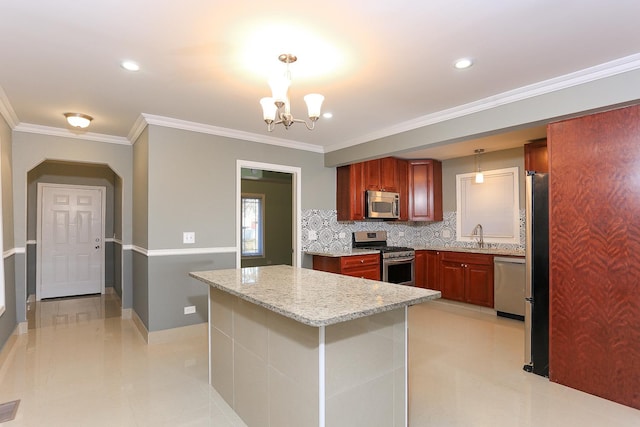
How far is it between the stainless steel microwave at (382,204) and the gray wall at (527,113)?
1085mm

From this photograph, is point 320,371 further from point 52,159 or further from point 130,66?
point 52,159

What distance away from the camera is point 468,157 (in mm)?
5371

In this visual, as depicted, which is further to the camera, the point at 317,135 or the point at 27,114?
the point at 317,135

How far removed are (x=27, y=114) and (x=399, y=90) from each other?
12.1ft

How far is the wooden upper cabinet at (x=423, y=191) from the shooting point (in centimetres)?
558

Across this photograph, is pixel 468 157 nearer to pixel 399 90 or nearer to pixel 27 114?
pixel 399 90

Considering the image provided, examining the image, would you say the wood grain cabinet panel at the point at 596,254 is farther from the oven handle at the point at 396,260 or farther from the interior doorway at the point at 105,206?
the interior doorway at the point at 105,206

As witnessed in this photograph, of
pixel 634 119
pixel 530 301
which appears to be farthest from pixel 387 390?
pixel 634 119

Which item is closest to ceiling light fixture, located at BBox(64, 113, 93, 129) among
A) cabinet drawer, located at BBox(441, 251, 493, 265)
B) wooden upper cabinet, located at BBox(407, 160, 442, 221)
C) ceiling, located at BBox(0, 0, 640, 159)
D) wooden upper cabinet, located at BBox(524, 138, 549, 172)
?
ceiling, located at BBox(0, 0, 640, 159)

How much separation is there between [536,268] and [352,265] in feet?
7.13

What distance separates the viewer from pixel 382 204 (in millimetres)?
5164

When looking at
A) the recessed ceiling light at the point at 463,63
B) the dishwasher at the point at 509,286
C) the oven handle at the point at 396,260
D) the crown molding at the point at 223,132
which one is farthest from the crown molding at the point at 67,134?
the dishwasher at the point at 509,286

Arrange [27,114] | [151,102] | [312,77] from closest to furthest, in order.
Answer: [312,77] < [151,102] < [27,114]

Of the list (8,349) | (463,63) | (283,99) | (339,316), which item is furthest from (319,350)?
(8,349)
